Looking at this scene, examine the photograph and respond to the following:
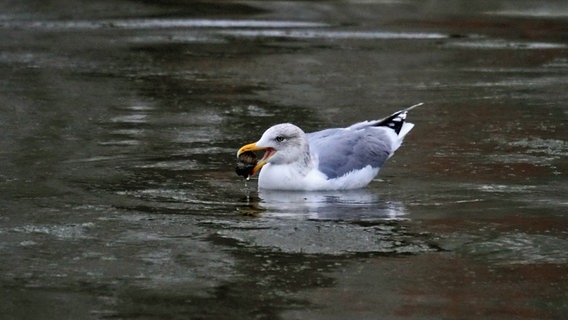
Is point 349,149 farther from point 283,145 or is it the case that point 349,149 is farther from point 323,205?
point 323,205

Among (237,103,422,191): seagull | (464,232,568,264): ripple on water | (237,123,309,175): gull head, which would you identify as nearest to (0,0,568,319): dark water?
(464,232,568,264): ripple on water

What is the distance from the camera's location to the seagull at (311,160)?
10625 millimetres

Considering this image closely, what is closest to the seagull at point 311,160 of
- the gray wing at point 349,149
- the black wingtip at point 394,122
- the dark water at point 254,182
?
the gray wing at point 349,149

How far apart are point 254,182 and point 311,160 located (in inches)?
28.1

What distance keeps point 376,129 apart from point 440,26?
35.1 feet

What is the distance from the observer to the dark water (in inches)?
302

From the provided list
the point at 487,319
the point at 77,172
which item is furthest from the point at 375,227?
the point at 77,172

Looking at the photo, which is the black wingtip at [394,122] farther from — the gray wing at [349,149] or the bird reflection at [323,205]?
the bird reflection at [323,205]

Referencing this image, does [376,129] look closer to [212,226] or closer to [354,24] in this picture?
[212,226]

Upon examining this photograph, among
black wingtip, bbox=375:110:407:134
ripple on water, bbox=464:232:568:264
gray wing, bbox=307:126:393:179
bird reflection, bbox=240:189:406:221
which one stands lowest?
bird reflection, bbox=240:189:406:221

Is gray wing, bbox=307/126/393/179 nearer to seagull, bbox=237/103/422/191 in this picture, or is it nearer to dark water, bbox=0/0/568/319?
seagull, bbox=237/103/422/191

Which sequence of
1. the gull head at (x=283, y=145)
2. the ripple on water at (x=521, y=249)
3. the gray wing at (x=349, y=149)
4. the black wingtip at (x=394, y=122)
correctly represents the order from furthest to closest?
the black wingtip at (x=394, y=122) → the gray wing at (x=349, y=149) → the gull head at (x=283, y=145) → the ripple on water at (x=521, y=249)

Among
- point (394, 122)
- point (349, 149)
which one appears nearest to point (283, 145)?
point (349, 149)

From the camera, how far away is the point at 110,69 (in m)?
17.4
